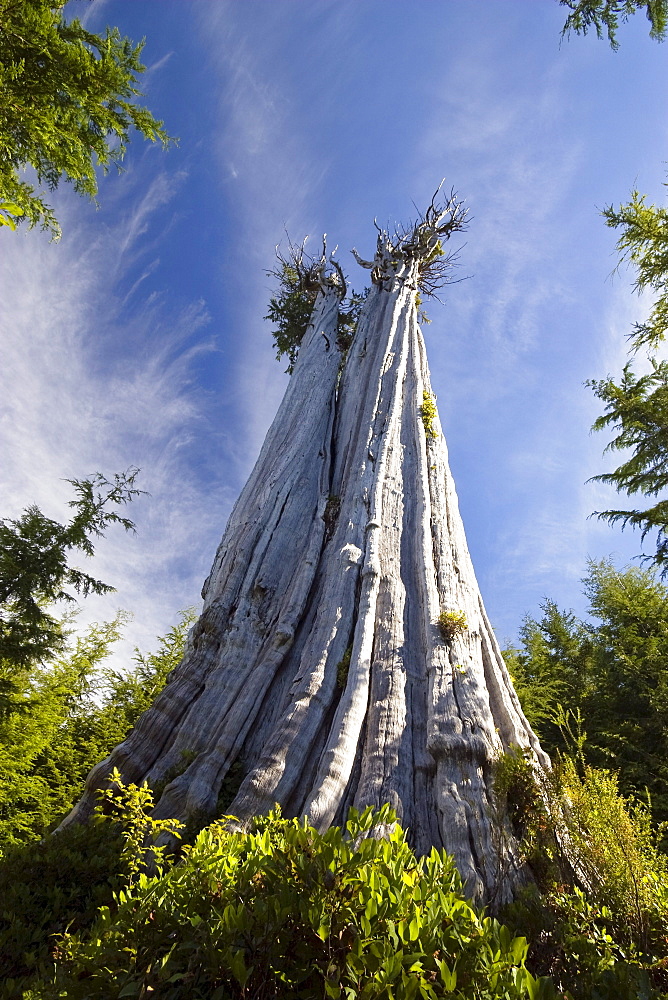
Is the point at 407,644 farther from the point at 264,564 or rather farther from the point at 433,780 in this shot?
the point at 264,564

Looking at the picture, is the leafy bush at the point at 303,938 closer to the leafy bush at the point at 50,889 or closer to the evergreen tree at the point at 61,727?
the leafy bush at the point at 50,889

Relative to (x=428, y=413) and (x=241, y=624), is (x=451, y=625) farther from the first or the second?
(x=428, y=413)

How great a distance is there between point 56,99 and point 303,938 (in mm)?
7177

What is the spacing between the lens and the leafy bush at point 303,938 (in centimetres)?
145

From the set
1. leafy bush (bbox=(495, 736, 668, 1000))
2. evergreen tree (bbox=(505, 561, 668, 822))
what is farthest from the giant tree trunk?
evergreen tree (bbox=(505, 561, 668, 822))

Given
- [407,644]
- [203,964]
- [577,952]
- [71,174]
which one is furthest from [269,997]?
[71,174]

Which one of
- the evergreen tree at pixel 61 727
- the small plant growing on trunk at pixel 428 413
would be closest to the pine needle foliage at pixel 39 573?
the evergreen tree at pixel 61 727

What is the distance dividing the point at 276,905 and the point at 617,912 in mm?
1824

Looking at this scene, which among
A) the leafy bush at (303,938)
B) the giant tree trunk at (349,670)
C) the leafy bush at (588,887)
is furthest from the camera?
the giant tree trunk at (349,670)

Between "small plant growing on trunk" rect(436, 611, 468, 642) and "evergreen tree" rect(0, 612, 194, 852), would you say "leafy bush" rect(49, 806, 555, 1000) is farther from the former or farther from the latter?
"evergreen tree" rect(0, 612, 194, 852)

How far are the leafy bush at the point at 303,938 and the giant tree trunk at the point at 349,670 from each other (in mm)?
1385

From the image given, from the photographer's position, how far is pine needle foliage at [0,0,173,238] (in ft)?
13.6

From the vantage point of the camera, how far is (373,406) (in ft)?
28.8

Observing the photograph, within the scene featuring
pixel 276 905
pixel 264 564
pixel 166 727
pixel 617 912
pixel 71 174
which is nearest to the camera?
pixel 276 905
